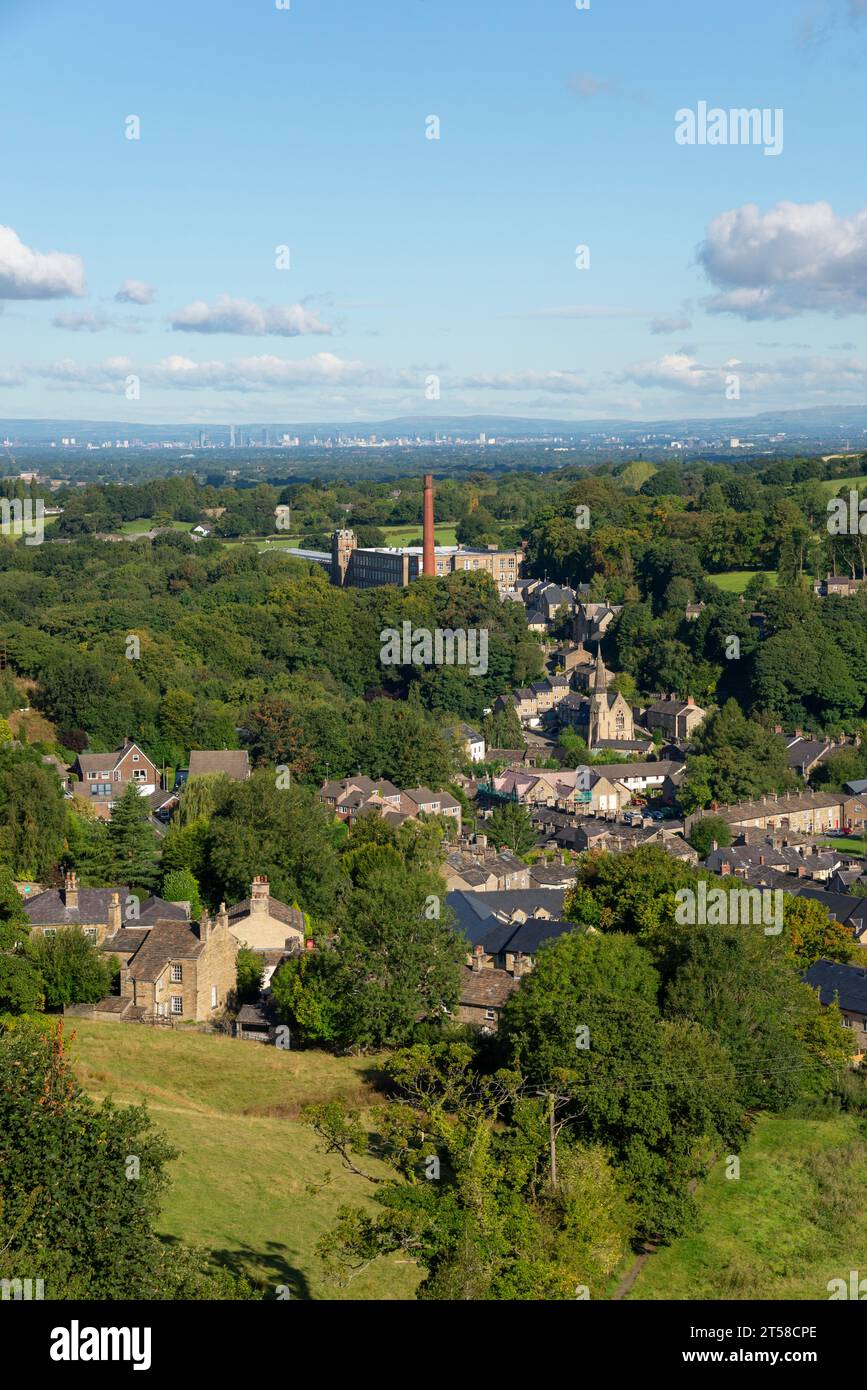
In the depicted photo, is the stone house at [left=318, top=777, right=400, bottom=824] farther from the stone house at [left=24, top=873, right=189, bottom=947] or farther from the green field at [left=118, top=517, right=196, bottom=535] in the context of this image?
the green field at [left=118, top=517, right=196, bottom=535]

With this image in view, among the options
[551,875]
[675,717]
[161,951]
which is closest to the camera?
[161,951]

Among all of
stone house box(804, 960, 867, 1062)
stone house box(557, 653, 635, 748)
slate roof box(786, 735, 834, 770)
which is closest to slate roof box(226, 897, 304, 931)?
stone house box(804, 960, 867, 1062)

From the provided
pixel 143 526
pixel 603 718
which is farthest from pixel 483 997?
pixel 143 526

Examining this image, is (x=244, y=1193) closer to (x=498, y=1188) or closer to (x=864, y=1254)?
(x=498, y=1188)

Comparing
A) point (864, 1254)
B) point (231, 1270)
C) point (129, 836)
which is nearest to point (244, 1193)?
point (231, 1270)

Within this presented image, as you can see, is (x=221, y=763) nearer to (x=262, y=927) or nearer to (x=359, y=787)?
(x=359, y=787)

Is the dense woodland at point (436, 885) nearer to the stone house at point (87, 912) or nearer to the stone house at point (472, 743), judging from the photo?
the stone house at point (472, 743)

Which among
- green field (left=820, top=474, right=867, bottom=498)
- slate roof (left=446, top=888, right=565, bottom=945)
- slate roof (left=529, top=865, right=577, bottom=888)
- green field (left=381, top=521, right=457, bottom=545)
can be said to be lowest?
slate roof (left=529, top=865, right=577, bottom=888)
